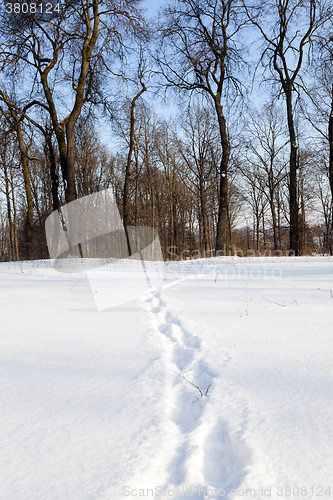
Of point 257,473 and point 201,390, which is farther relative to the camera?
point 201,390

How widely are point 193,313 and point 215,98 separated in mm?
11120

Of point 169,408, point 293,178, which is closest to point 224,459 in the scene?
point 169,408

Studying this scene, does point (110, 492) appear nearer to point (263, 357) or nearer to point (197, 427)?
point (197, 427)

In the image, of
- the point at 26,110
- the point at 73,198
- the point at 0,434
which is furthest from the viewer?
the point at 26,110

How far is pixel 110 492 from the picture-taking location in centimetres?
101

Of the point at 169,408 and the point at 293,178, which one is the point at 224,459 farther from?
the point at 293,178

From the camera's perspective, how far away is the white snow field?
42.4 inches

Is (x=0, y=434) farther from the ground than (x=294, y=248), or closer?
closer

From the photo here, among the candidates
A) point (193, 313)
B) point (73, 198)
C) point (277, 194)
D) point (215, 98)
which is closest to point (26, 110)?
point (73, 198)

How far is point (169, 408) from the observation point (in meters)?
1.60

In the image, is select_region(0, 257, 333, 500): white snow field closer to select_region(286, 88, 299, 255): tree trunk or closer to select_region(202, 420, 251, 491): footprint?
select_region(202, 420, 251, 491): footprint

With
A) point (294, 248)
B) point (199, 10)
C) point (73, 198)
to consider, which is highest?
point (199, 10)

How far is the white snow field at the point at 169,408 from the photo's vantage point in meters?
1.08

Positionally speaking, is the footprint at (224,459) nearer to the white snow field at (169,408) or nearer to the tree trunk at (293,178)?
the white snow field at (169,408)
